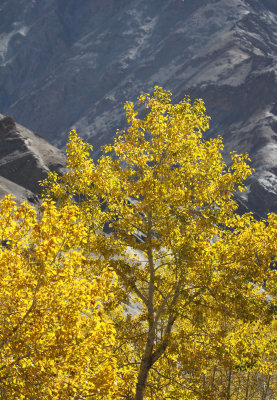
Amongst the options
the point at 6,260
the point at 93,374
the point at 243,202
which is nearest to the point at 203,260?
the point at 93,374

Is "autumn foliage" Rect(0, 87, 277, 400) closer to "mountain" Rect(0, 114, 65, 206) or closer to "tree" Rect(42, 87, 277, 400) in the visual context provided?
"tree" Rect(42, 87, 277, 400)

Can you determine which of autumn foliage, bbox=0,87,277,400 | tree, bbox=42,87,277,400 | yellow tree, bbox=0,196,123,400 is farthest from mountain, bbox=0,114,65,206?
yellow tree, bbox=0,196,123,400

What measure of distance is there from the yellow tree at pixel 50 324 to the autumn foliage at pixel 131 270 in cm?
3

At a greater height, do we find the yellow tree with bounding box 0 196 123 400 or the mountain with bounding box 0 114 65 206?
the mountain with bounding box 0 114 65 206

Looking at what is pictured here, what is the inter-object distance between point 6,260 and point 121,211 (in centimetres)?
595

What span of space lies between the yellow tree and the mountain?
308 feet

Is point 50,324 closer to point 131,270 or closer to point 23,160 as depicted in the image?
point 131,270

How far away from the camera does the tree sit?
13250 millimetres

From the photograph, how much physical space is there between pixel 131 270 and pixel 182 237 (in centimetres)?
194

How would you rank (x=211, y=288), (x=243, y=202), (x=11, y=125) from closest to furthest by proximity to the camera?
1. (x=211, y=288)
2. (x=11, y=125)
3. (x=243, y=202)

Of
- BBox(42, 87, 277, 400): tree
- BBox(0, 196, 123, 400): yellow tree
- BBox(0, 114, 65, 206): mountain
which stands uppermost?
BBox(0, 114, 65, 206): mountain

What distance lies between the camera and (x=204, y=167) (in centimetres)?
1509

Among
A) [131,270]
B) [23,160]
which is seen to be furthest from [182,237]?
[23,160]

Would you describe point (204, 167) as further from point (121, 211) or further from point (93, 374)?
point (93, 374)
